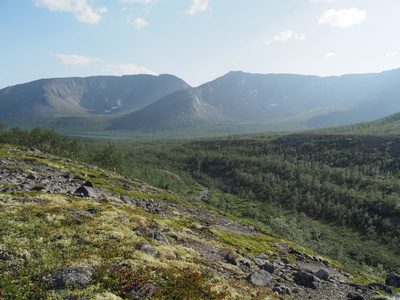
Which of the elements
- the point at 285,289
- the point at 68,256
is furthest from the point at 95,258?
the point at 285,289

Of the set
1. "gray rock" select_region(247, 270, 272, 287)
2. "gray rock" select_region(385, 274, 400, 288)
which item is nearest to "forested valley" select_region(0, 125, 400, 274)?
"gray rock" select_region(385, 274, 400, 288)

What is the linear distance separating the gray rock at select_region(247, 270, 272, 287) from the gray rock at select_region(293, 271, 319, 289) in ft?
14.9

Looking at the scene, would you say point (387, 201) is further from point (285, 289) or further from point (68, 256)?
point (68, 256)

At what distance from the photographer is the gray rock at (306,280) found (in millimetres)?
22398

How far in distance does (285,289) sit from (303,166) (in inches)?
7211

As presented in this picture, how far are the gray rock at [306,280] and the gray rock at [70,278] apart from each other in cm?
2136

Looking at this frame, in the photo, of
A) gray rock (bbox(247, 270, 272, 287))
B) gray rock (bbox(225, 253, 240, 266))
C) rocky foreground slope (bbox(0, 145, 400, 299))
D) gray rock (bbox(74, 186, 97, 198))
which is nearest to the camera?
rocky foreground slope (bbox(0, 145, 400, 299))

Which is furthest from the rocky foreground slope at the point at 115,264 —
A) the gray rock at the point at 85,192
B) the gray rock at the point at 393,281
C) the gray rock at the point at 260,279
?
the gray rock at the point at 85,192

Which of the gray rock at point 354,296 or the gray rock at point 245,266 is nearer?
the gray rock at point 354,296

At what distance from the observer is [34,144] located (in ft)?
408

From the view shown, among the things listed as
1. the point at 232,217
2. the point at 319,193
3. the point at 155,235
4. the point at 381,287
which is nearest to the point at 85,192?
the point at 155,235

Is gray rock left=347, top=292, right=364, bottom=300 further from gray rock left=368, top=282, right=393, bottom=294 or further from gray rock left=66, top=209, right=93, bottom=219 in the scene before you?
gray rock left=66, top=209, right=93, bottom=219

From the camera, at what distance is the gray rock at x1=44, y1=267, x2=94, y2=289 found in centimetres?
A: 1280

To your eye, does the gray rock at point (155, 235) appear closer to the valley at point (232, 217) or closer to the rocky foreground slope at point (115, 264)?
the rocky foreground slope at point (115, 264)
